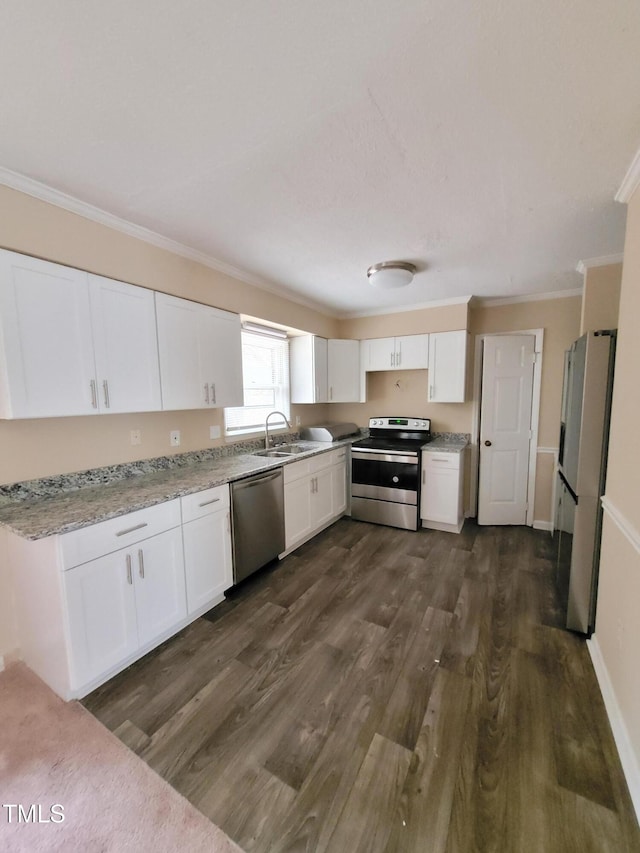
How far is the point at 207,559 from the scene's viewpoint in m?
2.31

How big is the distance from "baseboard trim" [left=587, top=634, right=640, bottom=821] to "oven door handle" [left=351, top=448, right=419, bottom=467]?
6.38ft

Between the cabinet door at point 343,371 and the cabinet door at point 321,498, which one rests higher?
the cabinet door at point 343,371

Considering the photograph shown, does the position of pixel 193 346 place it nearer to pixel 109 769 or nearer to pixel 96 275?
pixel 96 275

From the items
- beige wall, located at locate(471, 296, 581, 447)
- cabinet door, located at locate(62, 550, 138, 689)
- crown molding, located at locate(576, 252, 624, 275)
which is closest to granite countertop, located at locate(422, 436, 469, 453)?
beige wall, located at locate(471, 296, 581, 447)

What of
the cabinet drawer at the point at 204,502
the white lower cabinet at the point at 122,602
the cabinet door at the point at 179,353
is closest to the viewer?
the white lower cabinet at the point at 122,602

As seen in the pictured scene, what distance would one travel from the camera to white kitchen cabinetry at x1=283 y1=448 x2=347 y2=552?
3088 mm

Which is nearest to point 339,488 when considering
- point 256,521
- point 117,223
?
point 256,521

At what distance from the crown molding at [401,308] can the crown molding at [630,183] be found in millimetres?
1846

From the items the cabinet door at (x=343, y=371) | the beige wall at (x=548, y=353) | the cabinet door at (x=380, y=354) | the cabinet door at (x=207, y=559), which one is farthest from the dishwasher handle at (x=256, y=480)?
the beige wall at (x=548, y=353)

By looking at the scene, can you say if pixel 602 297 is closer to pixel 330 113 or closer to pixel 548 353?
pixel 548 353

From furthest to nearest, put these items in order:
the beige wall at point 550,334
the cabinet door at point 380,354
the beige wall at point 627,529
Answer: the cabinet door at point 380,354 < the beige wall at point 550,334 < the beige wall at point 627,529

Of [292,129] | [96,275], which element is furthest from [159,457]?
[292,129]

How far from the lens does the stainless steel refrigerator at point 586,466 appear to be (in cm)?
192

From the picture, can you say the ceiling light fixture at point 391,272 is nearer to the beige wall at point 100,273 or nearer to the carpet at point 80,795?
the beige wall at point 100,273
